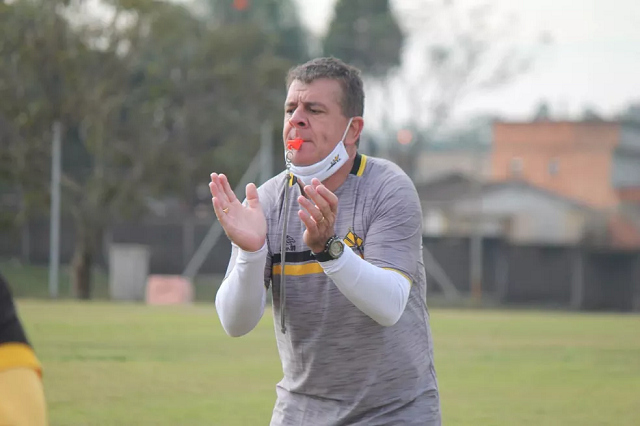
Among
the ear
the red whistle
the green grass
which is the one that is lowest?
the green grass

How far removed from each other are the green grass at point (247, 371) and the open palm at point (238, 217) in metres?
5.47

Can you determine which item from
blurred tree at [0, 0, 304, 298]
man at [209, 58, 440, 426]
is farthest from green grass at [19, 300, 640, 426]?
blurred tree at [0, 0, 304, 298]

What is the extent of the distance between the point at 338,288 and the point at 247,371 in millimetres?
9159

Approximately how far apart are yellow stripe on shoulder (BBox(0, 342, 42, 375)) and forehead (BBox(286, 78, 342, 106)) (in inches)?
81.7

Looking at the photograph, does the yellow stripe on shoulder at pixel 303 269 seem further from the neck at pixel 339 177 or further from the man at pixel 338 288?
the neck at pixel 339 177

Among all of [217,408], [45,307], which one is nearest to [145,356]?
[217,408]

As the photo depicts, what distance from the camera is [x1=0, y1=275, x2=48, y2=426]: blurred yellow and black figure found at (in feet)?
8.94

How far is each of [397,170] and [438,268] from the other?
109 feet

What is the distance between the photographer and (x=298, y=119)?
15.2 feet

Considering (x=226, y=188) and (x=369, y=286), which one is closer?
(x=369, y=286)

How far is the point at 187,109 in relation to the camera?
1727 inches

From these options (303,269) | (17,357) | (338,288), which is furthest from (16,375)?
(303,269)

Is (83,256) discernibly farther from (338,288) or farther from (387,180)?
(338,288)

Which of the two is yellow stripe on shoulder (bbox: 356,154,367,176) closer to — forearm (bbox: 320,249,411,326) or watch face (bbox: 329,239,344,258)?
forearm (bbox: 320,249,411,326)
